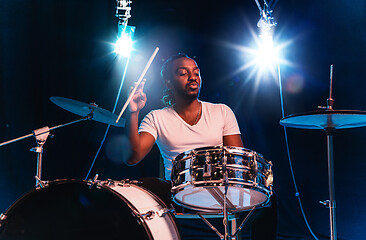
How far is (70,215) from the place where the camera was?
1.48m

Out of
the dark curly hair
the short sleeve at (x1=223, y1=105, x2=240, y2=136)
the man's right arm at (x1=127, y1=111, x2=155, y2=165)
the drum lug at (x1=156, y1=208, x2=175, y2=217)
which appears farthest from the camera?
the dark curly hair

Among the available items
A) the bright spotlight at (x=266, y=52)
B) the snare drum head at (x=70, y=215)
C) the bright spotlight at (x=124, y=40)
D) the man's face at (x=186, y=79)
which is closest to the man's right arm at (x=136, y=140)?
the man's face at (x=186, y=79)

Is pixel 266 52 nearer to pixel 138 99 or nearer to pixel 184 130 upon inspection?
pixel 184 130

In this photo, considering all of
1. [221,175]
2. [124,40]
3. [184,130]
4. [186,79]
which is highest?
[124,40]

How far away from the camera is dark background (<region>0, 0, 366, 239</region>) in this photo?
287 centimetres

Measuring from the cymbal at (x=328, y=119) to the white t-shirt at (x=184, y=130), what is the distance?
0.42m

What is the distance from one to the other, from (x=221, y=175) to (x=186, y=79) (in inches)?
44.5

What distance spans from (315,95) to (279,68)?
449 millimetres

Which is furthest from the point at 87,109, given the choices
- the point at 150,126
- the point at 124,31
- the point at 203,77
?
the point at 203,77

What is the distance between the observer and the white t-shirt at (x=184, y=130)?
2266mm

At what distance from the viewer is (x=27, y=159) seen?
288cm

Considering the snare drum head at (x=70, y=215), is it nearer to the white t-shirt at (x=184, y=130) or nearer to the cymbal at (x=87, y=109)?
the cymbal at (x=87, y=109)

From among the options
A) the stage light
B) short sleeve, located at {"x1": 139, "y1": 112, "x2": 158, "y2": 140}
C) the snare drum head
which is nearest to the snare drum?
the snare drum head

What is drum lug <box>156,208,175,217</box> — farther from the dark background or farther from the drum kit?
the dark background
